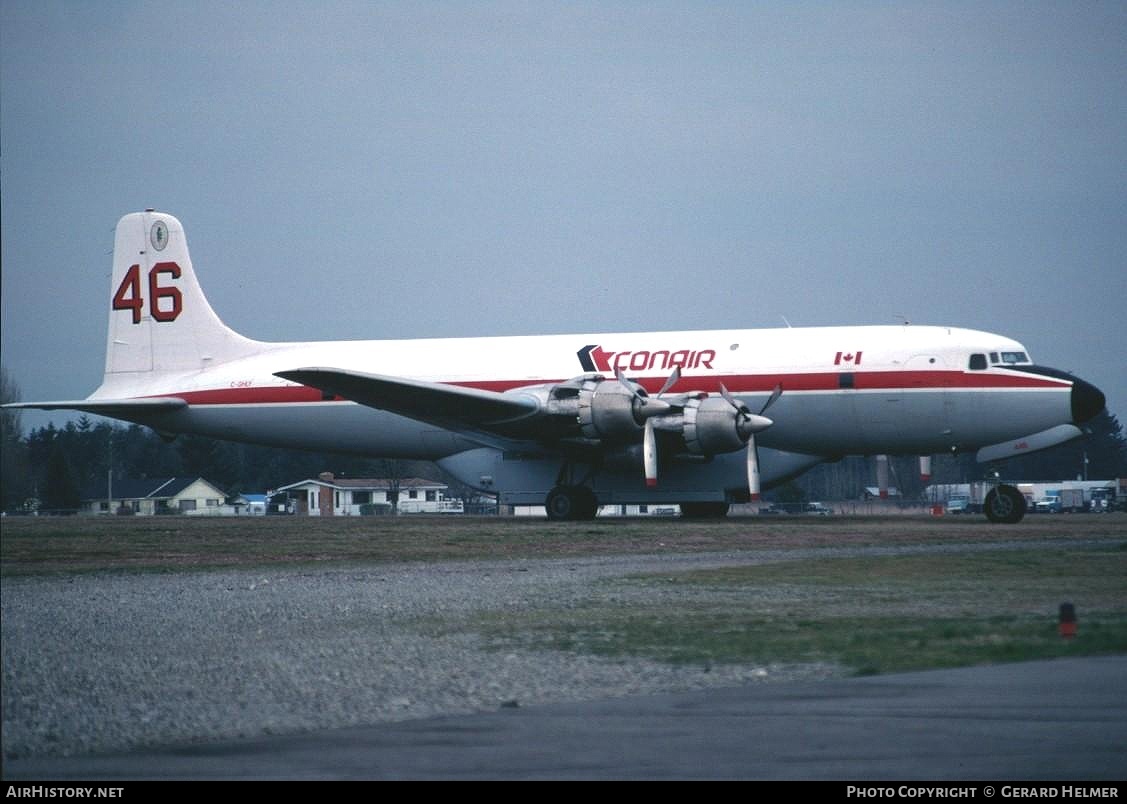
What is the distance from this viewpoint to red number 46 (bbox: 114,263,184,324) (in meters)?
39.9

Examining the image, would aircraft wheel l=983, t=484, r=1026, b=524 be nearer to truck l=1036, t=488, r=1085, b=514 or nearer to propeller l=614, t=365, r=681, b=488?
propeller l=614, t=365, r=681, b=488

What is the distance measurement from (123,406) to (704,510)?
1649 centimetres

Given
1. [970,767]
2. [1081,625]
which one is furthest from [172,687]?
[1081,625]

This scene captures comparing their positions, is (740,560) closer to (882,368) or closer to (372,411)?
(882,368)

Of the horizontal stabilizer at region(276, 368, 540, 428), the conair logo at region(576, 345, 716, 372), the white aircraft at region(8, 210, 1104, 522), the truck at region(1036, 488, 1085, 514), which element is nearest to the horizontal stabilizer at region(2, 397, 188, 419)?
the white aircraft at region(8, 210, 1104, 522)

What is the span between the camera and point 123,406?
3834 cm

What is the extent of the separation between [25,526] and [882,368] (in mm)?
20145

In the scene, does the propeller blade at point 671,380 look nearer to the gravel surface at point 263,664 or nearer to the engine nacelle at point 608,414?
the engine nacelle at point 608,414

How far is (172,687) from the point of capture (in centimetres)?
1027

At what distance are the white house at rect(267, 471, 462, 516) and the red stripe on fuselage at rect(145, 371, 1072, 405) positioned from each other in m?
31.1

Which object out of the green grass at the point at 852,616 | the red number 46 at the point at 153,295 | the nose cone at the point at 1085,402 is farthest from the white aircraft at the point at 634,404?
the green grass at the point at 852,616

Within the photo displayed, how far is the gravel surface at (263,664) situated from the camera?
29.7ft

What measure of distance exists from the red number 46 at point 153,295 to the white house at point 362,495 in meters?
27.5

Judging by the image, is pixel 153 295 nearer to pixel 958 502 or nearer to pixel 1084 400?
pixel 1084 400
